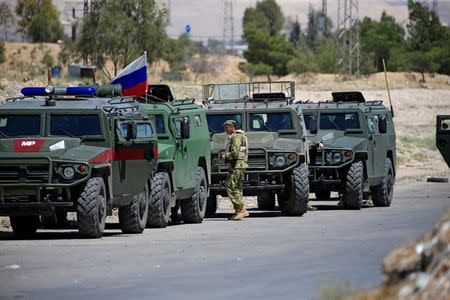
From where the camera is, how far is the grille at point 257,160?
26281 millimetres

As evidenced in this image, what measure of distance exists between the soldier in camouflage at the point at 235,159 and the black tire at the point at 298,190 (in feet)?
3.44

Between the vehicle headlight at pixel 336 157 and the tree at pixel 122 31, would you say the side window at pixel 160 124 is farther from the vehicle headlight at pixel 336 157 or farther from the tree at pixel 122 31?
the tree at pixel 122 31

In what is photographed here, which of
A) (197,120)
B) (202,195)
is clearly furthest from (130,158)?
(197,120)

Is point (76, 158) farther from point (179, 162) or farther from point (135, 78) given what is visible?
point (135, 78)

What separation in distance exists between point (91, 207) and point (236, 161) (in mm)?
5681

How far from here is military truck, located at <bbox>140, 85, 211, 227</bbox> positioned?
23234 mm

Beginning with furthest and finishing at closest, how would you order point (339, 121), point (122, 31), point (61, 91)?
point (122, 31)
point (339, 121)
point (61, 91)

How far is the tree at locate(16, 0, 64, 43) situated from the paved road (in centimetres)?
9009

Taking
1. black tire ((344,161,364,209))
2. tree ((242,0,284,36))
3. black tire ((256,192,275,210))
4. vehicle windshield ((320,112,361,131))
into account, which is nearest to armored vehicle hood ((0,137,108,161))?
black tire ((344,161,364,209))

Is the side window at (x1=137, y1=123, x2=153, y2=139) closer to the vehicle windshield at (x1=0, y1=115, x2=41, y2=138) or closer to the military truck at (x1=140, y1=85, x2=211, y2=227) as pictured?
the military truck at (x1=140, y1=85, x2=211, y2=227)

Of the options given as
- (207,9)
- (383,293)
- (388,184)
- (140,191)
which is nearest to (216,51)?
(207,9)

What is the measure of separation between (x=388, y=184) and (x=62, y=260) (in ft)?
48.0

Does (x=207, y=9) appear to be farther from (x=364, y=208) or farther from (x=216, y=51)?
(x=364, y=208)

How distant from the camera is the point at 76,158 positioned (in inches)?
795
